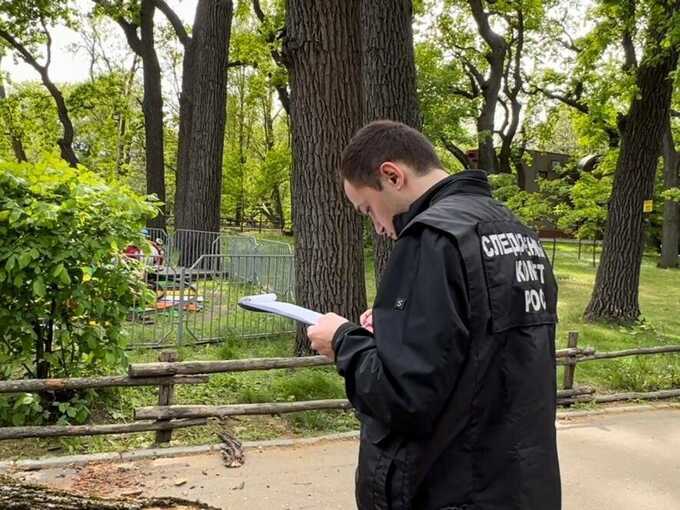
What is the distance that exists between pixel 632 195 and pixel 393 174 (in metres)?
9.99

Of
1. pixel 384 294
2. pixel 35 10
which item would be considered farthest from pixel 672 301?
pixel 35 10

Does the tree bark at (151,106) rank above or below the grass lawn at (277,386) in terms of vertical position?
above

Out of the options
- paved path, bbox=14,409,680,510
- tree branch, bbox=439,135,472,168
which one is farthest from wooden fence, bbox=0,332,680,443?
tree branch, bbox=439,135,472,168

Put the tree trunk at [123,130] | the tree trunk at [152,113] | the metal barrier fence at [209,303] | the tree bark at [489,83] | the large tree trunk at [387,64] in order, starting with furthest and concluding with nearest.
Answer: the tree trunk at [123,130], the tree trunk at [152,113], the tree bark at [489,83], the metal barrier fence at [209,303], the large tree trunk at [387,64]

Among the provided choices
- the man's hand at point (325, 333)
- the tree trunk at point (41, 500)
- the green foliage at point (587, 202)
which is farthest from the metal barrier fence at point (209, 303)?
the green foliage at point (587, 202)

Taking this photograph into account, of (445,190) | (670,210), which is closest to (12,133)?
(670,210)

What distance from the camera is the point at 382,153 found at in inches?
64.0

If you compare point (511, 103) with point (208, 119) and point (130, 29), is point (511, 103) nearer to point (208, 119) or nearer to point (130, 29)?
point (208, 119)

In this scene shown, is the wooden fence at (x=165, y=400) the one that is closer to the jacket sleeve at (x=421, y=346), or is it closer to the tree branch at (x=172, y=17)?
the jacket sleeve at (x=421, y=346)

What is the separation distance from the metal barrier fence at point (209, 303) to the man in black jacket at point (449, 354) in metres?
5.33

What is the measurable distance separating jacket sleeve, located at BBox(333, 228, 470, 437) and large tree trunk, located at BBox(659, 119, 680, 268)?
939 inches

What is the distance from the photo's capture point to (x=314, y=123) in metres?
6.48

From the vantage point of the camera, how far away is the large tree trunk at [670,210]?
22.5m

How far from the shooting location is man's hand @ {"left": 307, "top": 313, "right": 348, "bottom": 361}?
1.65 m
